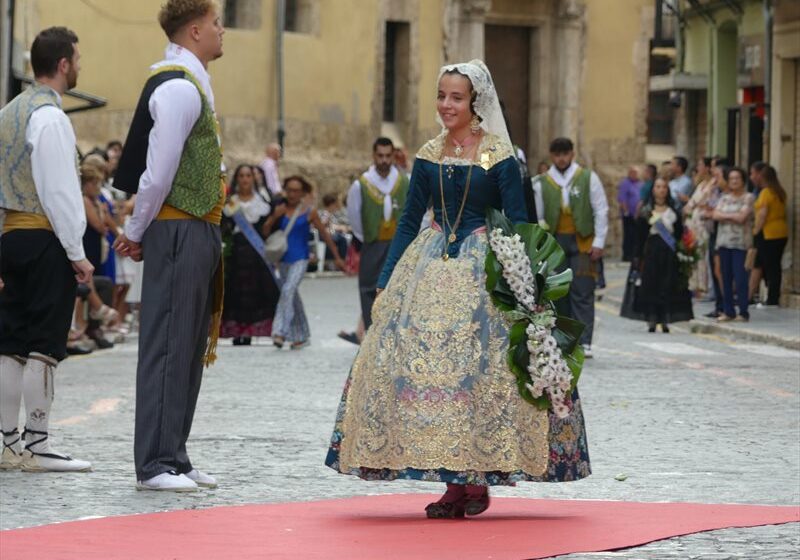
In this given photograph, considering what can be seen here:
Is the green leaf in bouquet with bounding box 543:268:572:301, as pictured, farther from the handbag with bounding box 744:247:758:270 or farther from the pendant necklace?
the handbag with bounding box 744:247:758:270

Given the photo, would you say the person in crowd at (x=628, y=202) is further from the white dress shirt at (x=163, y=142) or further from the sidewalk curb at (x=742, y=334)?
the white dress shirt at (x=163, y=142)

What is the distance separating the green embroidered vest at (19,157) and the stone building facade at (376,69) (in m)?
19.8

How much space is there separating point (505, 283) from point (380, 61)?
1271 inches

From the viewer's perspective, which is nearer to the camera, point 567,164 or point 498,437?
point 498,437

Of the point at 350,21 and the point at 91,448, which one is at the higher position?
the point at 350,21

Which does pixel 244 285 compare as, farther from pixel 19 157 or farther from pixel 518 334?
pixel 518 334

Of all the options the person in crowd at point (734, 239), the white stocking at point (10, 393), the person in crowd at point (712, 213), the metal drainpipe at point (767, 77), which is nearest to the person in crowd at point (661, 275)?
the person in crowd at point (734, 239)

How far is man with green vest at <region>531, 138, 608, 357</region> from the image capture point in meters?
18.5

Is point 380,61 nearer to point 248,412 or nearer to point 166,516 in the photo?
point 248,412

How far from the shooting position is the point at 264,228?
20.9 meters

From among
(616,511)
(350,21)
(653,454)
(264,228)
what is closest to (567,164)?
(264,228)

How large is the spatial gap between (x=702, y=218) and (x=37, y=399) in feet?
59.2

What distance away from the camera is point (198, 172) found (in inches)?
375

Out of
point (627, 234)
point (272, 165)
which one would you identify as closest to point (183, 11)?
point (272, 165)
